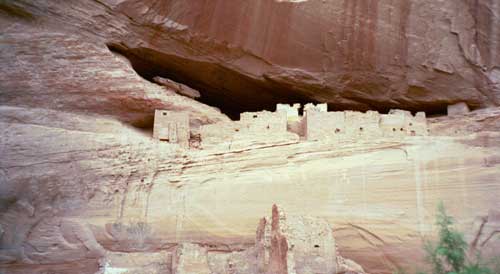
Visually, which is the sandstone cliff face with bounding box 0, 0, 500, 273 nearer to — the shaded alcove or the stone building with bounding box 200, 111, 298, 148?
the shaded alcove

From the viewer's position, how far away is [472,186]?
880 cm

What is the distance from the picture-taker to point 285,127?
10273mm

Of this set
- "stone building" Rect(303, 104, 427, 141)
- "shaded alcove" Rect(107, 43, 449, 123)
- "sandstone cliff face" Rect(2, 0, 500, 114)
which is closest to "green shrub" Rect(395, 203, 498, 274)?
"stone building" Rect(303, 104, 427, 141)

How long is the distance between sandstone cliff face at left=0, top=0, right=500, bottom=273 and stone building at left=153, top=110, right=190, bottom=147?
30 cm

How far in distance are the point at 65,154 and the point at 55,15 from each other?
7.84ft

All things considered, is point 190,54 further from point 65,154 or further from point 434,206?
point 434,206

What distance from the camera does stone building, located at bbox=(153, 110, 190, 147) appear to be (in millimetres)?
10258

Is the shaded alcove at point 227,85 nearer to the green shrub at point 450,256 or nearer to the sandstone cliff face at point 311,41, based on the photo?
the sandstone cliff face at point 311,41

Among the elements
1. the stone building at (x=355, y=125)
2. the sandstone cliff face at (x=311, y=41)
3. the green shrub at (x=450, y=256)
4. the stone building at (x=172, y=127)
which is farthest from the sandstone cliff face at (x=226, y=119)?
the green shrub at (x=450, y=256)

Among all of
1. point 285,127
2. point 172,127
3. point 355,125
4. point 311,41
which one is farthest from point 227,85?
point 355,125

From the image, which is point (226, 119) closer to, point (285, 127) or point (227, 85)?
point (285, 127)

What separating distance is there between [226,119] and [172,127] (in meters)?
1.09

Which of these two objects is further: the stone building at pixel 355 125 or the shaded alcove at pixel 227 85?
the shaded alcove at pixel 227 85

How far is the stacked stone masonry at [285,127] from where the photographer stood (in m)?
10.1
